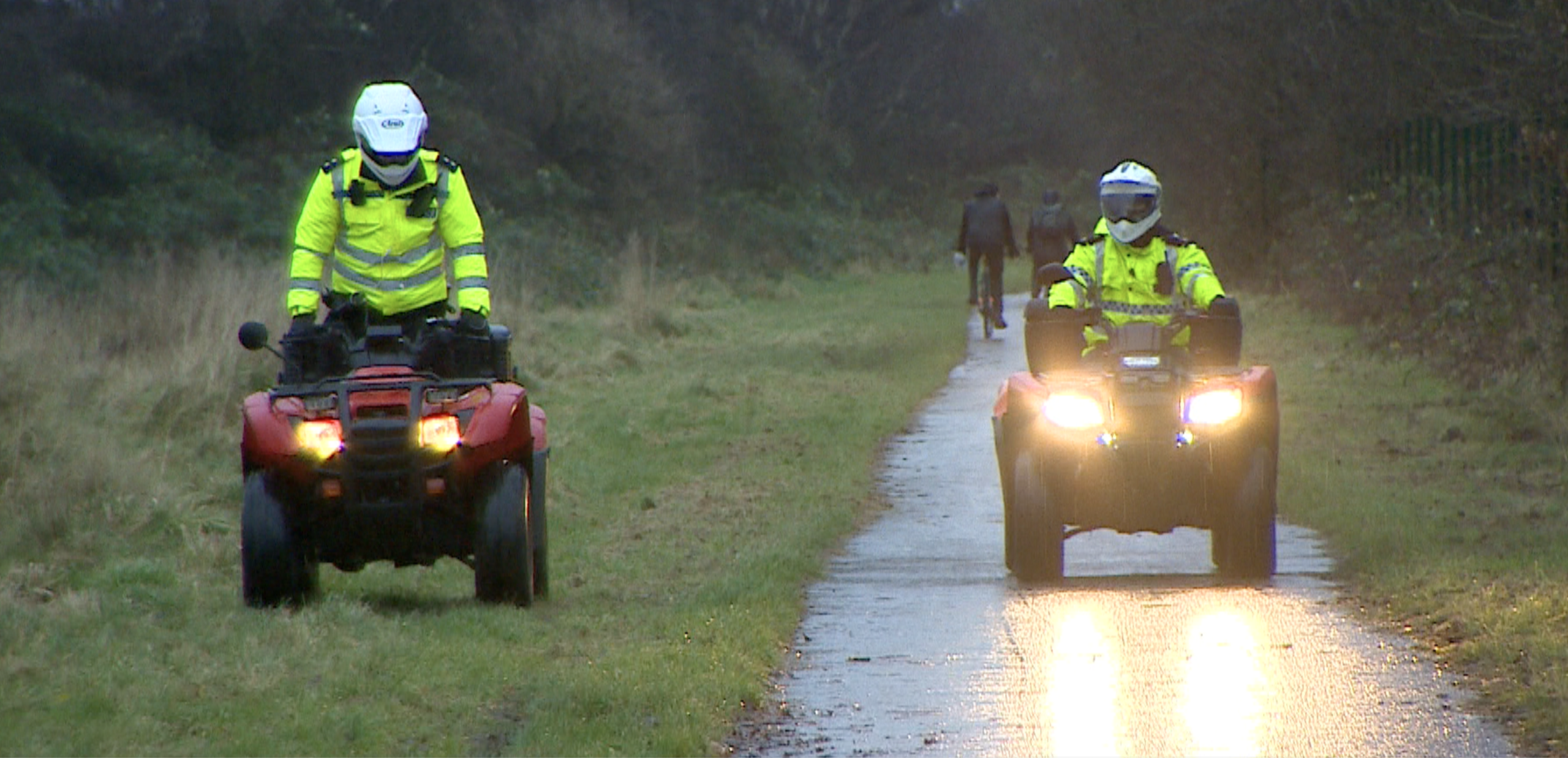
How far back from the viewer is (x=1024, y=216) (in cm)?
6219

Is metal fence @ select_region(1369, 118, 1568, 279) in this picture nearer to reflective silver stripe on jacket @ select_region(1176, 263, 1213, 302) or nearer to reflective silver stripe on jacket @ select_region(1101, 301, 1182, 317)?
reflective silver stripe on jacket @ select_region(1176, 263, 1213, 302)

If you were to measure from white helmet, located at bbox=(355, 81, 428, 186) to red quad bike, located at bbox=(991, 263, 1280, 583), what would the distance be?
2.78m

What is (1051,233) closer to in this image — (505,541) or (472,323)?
(472,323)

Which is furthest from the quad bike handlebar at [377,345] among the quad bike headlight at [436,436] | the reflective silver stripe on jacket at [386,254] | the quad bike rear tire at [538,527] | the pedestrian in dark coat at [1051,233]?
the pedestrian in dark coat at [1051,233]

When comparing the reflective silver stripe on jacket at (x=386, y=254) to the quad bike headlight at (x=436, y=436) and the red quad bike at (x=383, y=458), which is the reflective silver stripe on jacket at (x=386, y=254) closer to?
the red quad bike at (x=383, y=458)

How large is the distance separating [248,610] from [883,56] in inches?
2359

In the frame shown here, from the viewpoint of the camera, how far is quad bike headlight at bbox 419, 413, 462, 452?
849 cm

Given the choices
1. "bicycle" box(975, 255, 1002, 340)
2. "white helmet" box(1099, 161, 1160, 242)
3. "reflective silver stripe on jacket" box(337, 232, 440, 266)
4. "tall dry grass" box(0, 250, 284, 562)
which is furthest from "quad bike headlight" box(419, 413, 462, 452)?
"bicycle" box(975, 255, 1002, 340)

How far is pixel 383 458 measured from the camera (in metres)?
8.46

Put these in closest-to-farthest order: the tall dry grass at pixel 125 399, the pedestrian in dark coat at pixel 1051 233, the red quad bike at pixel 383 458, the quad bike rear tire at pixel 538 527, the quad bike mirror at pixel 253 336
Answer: the red quad bike at pixel 383 458
the quad bike mirror at pixel 253 336
the quad bike rear tire at pixel 538 527
the tall dry grass at pixel 125 399
the pedestrian in dark coat at pixel 1051 233

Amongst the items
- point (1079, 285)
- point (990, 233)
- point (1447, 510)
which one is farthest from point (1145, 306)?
point (990, 233)

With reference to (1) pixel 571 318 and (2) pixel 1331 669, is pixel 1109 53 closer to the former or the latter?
(1) pixel 571 318

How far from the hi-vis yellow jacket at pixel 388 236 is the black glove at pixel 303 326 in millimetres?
23

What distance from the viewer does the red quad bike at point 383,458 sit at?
8484 mm
